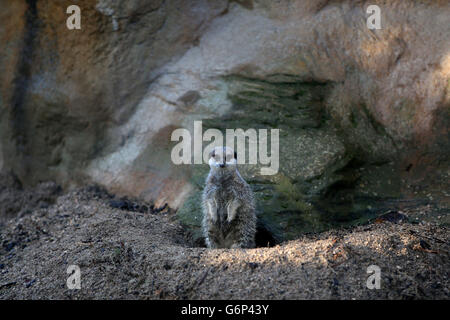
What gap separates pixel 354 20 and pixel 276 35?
2.35ft

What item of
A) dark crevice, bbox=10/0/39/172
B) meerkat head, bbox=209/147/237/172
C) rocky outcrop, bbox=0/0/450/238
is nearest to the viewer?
meerkat head, bbox=209/147/237/172

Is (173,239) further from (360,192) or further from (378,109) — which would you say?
(378,109)

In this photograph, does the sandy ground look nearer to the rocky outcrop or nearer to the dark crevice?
the rocky outcrop

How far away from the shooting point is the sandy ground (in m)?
2.59

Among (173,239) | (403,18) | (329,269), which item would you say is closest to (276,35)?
(403,18)

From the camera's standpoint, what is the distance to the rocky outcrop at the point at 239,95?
395 cm

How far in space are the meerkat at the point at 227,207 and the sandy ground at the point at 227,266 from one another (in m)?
0.46

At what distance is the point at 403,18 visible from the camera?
3986mm

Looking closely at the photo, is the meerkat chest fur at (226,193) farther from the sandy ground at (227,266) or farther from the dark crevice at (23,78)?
the dark crevice at (23,78)

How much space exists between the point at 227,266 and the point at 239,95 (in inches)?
80.0

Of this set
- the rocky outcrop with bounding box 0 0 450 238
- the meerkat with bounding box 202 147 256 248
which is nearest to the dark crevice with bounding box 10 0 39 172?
the rocky outcrop with bounding box 0 0 450 238

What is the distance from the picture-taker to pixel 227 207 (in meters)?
3.89

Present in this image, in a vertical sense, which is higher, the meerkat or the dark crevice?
the dark crevice

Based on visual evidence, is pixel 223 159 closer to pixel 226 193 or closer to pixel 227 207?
pixel 226 193
